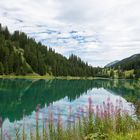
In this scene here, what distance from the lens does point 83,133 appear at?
16344 millimetres

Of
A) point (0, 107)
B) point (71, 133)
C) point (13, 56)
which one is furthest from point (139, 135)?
point (13, 56)

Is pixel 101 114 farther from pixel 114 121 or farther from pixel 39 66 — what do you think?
pixel 39 66

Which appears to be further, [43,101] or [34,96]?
[34,96]

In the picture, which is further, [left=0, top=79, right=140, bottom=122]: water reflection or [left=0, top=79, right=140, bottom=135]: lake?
[left=0, top=79, right=140, bottom=122]: water reflection

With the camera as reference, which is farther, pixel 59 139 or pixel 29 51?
pixel 29 51

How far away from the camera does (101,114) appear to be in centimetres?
1806

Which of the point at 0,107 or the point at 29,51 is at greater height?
the point at 29,51

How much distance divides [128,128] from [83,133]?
2.74 m

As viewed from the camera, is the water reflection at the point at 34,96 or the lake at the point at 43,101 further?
the water reflection at the point at 34,96

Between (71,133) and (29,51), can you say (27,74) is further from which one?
(71,133)

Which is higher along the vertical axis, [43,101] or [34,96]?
[34,96]

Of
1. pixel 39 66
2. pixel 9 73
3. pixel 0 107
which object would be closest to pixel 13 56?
pixel 9 73

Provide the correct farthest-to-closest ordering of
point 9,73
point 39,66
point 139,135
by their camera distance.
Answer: point 39,66
point 9,73
point 139,135

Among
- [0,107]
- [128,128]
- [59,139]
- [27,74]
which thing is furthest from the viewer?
[27,74]
